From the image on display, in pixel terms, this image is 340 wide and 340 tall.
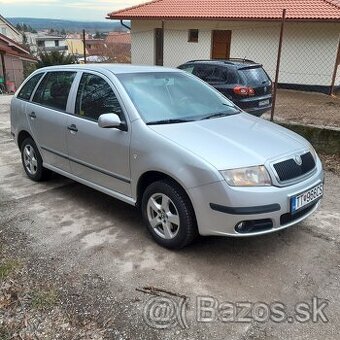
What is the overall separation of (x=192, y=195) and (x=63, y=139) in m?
2.01

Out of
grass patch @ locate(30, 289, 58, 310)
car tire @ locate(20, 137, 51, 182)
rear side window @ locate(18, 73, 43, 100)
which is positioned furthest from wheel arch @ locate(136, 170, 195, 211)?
rear side window @ locate(18, 73, 43, 100)

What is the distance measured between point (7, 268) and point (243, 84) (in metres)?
6.45

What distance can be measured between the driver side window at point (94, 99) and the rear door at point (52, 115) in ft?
0.75

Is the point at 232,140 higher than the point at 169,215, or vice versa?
the point at 232,140

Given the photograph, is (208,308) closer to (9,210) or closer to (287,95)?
(9,210)

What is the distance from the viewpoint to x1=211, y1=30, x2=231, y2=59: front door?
1802 cm

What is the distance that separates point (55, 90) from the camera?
4.90m

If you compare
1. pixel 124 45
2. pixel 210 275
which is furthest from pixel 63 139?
pixel 124 45

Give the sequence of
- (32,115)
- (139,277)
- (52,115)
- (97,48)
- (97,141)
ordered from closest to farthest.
→ 1. (139,277)
2. (97,141)
3. (52,115)
4. (32,115)
5. (97,48)

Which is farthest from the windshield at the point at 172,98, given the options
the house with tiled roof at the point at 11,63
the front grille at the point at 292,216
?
the house with tiled roof at the point at 11,63

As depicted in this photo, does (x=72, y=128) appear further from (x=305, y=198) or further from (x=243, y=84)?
(x=243, y=84)

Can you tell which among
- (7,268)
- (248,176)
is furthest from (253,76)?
(7,268)

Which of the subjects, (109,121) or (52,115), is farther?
(52,115)

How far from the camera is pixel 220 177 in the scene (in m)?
3.15
